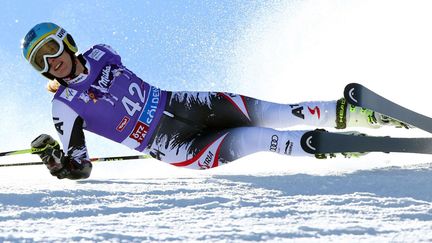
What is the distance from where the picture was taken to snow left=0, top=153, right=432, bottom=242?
2107mm

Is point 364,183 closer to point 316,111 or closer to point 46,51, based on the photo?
point 316,111

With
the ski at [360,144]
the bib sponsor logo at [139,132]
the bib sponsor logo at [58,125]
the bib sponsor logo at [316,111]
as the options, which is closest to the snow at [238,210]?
the ski at [360,144]

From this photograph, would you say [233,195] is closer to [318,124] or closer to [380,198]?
[380,198]

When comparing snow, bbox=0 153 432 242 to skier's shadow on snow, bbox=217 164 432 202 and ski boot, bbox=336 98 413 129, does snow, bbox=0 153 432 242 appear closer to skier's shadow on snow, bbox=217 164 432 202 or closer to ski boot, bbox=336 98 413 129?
skier's shadow on snow, bbox=217 164 432 202

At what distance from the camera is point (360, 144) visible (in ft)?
12.2

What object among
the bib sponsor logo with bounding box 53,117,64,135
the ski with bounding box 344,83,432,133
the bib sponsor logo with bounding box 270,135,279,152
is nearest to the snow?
the ski with bounding box 344,83,432,133

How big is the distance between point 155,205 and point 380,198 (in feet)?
3.47

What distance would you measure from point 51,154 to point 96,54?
861mm

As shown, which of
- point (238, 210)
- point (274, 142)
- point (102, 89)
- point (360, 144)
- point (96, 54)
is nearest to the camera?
point (238, 210)

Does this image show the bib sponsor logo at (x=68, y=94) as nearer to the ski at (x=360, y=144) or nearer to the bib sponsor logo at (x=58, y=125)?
the bib sponsor logo at (x=58, y=125)

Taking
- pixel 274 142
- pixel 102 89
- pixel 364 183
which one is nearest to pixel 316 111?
pixel 274 142

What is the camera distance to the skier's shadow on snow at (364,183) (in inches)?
113

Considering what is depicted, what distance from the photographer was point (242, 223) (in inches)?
89.8

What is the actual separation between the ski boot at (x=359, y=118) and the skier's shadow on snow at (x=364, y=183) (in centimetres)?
47
